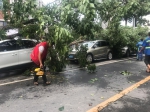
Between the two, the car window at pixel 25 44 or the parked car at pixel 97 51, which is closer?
the car window at pixel 25 44

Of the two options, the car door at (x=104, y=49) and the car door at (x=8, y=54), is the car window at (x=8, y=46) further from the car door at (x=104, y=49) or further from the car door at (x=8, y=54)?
the car door at (x=104, y=49)

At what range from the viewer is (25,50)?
8.66 metres

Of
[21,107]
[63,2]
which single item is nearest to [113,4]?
[63,2]

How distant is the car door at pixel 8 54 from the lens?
7843 mm

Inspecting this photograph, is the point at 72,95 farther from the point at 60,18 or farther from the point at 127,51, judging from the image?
the point at 127,51

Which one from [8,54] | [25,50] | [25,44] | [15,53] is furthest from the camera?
[25,44]

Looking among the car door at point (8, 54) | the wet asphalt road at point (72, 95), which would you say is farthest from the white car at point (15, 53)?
the wet asphalt road at point (72, 95)

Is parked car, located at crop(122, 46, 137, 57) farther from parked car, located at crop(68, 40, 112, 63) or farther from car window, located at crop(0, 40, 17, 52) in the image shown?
car window, located at crop(0, 40, 17, 52)

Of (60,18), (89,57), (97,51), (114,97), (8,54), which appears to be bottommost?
(114,97)

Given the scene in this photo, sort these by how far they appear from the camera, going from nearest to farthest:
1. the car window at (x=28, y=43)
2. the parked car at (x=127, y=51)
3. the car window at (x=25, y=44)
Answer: the car window at (x=25, y=44)
the car window at (x=28, y=43)
the parked car at (x=127, y=51)

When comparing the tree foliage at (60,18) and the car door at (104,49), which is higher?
the tree foliage at (60,18)

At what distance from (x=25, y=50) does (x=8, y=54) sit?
2.88ft

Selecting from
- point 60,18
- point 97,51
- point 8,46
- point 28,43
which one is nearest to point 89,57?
point 97,51

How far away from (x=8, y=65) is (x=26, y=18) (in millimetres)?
2103
